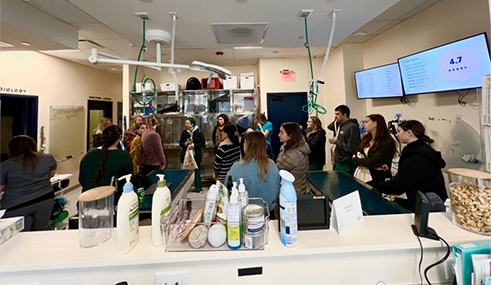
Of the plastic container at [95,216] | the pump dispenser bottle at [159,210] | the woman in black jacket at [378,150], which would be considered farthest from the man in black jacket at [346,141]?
the plastic container at [95,216]

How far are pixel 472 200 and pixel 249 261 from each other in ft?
3.05

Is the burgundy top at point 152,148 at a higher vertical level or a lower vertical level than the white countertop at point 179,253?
higher

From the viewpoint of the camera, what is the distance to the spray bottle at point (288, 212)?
2.50 feet

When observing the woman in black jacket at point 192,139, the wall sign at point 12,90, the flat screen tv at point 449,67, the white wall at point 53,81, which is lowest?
the woman in black jacket at point 192,139

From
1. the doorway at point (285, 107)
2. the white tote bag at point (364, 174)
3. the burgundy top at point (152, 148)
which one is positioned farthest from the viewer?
the doorway at point (285, 107)

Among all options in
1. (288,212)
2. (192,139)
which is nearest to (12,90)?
(192,139)

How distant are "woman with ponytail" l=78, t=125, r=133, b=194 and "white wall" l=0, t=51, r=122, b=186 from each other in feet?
9.43

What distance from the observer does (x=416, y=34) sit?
2.73 metres

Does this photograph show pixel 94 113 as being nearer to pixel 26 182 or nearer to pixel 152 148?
pixel 152 148

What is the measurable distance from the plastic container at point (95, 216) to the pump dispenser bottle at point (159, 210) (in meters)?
0.21

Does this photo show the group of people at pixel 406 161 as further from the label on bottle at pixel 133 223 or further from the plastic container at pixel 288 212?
the label on bottle at pixel 133 223

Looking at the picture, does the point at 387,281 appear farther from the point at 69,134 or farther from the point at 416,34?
the point at 69,134

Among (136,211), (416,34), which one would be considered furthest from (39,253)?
(416,34)

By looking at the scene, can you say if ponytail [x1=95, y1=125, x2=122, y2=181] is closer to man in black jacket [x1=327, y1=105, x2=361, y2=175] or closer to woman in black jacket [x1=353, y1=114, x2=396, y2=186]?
woman in black jacket [x1=353, y1=114, x2=396, y2=186]
